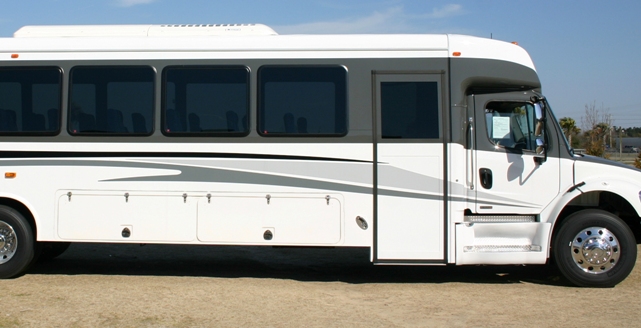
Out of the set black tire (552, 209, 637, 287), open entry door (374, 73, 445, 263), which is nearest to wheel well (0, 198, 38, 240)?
open entry door (374, 73, 445, 263)

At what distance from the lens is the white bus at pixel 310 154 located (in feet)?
27.8

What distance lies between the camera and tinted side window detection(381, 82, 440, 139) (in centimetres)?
848

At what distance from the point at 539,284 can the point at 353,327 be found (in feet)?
11.1

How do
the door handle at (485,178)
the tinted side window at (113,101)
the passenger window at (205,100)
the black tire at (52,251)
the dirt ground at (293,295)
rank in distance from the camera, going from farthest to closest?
the black tire at (52,251) → the tinted side window at (113,101) → the passenger window at (205,100) → the door handle at (485,178) → the dirt ground at (293,295)

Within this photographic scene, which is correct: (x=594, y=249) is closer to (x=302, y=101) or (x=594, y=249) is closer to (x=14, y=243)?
(x=302, y=101)

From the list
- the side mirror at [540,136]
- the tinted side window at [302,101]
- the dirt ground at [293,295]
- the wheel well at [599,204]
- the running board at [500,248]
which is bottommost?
the dirt ground at [293,295]

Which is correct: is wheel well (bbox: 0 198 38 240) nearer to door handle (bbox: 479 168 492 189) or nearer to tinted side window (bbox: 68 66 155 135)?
tinted side window (bbox: 68 66 155 135)

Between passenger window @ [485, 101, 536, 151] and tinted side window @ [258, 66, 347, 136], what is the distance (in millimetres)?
1882

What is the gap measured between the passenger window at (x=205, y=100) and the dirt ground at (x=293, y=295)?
206cm

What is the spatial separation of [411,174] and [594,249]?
251 centimetres

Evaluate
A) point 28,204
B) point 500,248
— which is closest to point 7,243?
point 28,204

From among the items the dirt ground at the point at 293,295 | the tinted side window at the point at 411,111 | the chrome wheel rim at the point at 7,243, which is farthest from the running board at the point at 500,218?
the chrome wheel rim at the point at 7,243

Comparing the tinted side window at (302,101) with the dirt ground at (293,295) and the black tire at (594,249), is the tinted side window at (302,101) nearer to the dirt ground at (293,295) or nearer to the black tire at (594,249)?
the dirt ground at (293,295)

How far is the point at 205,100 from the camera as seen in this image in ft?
28.7
